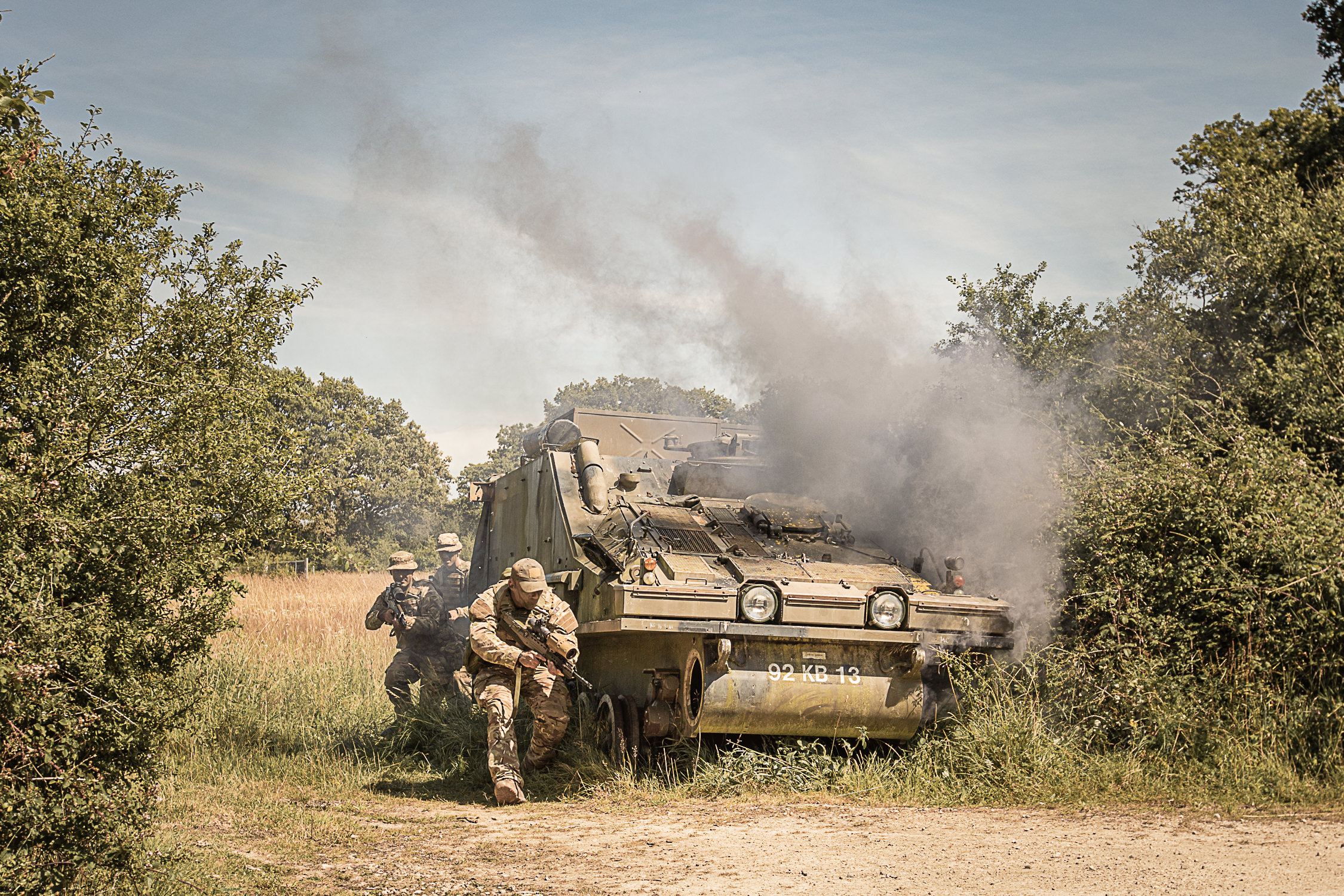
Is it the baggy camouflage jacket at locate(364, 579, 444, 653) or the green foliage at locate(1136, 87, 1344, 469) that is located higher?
the green foliage at locate(1136, 87, 1344, 469)

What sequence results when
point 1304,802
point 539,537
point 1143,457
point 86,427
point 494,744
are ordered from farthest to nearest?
point 539,537 < point 1143,457 < point 494,744 < point 1304,802 < point 86,427

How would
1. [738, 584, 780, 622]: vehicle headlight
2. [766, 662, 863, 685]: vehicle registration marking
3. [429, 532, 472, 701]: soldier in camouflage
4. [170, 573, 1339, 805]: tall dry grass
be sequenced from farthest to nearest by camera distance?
[429, 532, 472, 701]: soldier in camouflage < [766, 662, 863, 685]: vehicle registration marking < [738, 584, 780, 622]: vehicle headlight < [170, 573, 1339, 805]: tall dry grass

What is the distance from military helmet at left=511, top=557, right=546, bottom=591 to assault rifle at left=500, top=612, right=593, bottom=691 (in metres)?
0.23

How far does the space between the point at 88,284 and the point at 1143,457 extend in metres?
7.24

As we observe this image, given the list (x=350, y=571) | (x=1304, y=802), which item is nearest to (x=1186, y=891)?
(x=1304, y=802)

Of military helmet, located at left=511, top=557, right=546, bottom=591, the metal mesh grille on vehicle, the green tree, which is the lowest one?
military helmet, located at left=511, top=557, right=546, bottom=591

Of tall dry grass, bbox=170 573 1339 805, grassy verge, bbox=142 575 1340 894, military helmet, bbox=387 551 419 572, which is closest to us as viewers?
grassy verge, bbox=142 575 1340 894

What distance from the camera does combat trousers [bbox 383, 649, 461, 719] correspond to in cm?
1085

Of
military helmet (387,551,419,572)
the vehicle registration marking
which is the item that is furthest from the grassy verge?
military helmet (387,551,419,572)

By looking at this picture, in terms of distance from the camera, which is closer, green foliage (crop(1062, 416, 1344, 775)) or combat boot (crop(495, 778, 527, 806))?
green foliage (crop(1062, 416, 1344, 775))

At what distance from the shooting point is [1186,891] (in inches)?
190

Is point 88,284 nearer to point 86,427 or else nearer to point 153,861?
point 86,427

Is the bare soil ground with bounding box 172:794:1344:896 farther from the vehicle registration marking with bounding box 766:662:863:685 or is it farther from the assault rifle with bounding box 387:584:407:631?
the assault rifle with bounding box 387:584:407:631

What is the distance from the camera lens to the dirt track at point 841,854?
5.04 metres
